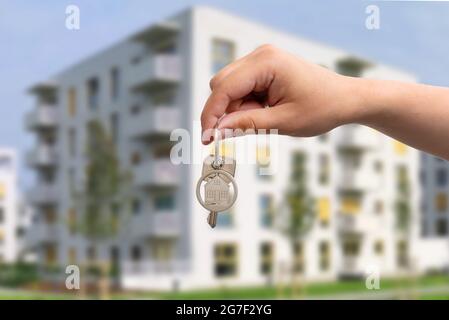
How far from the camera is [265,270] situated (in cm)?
798

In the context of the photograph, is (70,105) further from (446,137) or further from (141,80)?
(446,137)

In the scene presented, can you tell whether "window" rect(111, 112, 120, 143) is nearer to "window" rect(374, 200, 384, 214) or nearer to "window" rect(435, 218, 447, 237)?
"window" rect(374, 200, 384, 214)

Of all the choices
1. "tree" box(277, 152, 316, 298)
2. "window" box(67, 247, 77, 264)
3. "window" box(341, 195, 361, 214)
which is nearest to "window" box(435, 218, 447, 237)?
"window" box(341, 195, 361, 214)

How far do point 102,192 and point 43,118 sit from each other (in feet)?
6.76

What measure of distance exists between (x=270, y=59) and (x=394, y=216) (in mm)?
9451

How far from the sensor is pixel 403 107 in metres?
0.39

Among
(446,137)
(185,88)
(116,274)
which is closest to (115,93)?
(185,88)

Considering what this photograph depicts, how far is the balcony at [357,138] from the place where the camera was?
352 inches

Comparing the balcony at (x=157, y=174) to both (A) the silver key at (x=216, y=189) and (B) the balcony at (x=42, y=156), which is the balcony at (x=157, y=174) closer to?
(B) the balcony at (x=42, y=156)

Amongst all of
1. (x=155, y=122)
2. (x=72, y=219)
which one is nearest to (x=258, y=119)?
(x=155, y=122)

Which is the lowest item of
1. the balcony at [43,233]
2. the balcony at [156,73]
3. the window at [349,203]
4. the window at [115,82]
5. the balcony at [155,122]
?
the balcony at [43,233]

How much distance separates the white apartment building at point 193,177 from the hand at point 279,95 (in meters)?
5.66

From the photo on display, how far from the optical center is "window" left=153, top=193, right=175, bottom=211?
288 inches

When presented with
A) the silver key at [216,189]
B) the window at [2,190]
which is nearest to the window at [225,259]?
the window at [2,190]
